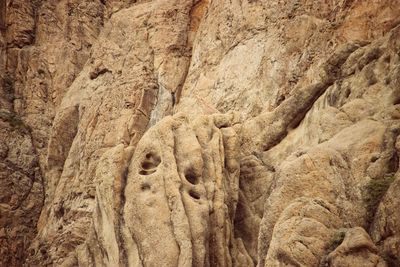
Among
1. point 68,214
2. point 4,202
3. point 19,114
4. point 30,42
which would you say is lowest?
point 68,214

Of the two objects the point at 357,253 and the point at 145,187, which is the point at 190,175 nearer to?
the point at 145,187

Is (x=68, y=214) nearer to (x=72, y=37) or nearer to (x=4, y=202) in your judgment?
(x=4, y=202)

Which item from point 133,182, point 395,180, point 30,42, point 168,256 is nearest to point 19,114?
point 30,42

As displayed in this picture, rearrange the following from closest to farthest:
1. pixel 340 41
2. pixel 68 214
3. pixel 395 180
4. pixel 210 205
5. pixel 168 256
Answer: pixel 395 180, pixel 168 256, pixel 210 205, pixel 340 41, pixel 68 214

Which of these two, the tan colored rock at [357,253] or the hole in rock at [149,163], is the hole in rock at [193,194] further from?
the tan colored rock at [357,253]

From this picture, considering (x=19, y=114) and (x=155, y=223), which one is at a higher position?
(x=19, y=114)

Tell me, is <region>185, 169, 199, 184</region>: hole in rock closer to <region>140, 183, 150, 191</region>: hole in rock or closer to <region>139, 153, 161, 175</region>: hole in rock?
<region>139, 153, 161, 175</region>: hole in rock

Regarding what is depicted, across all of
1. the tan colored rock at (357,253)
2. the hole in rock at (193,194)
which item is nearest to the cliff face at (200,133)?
the tan colored rock at (357,253)

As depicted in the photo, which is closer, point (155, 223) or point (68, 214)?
point (155, 223)

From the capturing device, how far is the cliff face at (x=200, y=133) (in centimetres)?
1691

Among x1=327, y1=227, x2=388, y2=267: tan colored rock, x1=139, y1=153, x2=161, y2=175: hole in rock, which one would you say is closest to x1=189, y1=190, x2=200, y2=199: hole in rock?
x1=139, y1=153, x2=161, y2=175: hole in rock

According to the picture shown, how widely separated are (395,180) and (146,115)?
59.5 ft

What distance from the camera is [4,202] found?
34531 millimetres

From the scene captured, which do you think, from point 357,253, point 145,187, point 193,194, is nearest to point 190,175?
point 193,194
